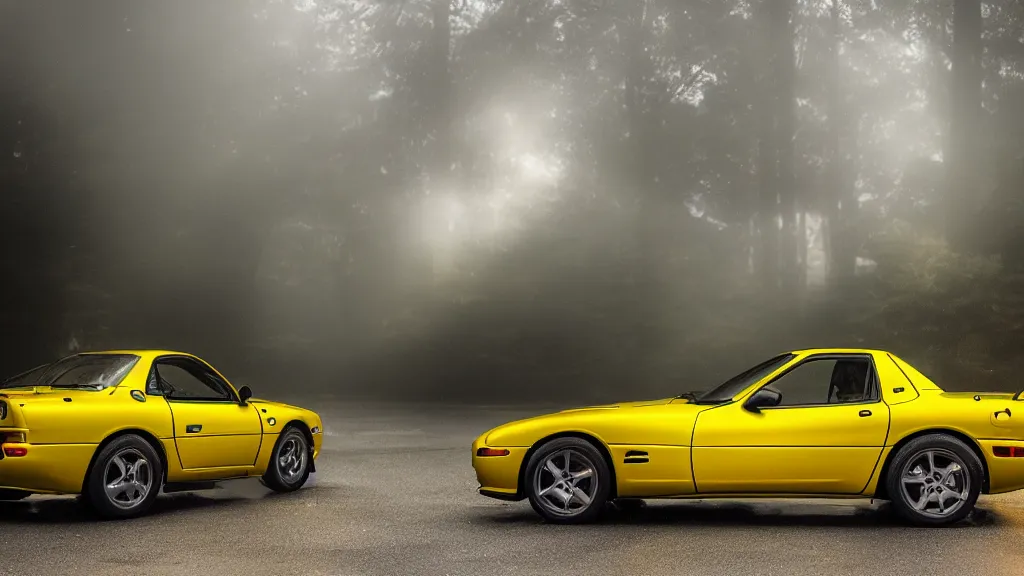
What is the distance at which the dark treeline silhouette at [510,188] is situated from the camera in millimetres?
36844

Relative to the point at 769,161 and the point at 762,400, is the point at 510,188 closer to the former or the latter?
the point at 769,161

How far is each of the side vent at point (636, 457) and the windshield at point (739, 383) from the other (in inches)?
28.3

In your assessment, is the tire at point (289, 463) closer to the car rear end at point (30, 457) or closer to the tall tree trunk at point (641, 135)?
the car rear end at point (30, 457)

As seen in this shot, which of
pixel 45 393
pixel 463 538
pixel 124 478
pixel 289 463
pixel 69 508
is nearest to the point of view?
pixel 463 538

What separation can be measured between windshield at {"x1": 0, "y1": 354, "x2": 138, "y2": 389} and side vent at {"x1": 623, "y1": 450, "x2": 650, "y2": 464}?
13.8 feet

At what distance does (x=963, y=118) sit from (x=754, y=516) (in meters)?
32.3

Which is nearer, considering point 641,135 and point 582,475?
point 582,475

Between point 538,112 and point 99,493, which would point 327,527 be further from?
point 538,112

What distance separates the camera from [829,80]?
48.5 meters

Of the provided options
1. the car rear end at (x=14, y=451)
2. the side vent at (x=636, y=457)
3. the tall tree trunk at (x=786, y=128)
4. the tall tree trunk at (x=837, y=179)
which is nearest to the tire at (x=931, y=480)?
the side vent at (x=636, y=457)

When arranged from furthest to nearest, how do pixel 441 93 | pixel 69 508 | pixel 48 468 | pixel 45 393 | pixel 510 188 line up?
1. pixel 510 188
2. pixel 441 93
3. pixel 69 508
4. pixel 45 393
5. pixel 48 468

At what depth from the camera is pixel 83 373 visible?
9211mm

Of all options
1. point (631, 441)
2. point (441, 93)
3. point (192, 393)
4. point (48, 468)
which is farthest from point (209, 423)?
point (441, 93)

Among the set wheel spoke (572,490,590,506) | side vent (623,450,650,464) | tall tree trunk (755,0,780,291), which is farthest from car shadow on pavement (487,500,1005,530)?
tall tree trunk (755,0,780,291)
